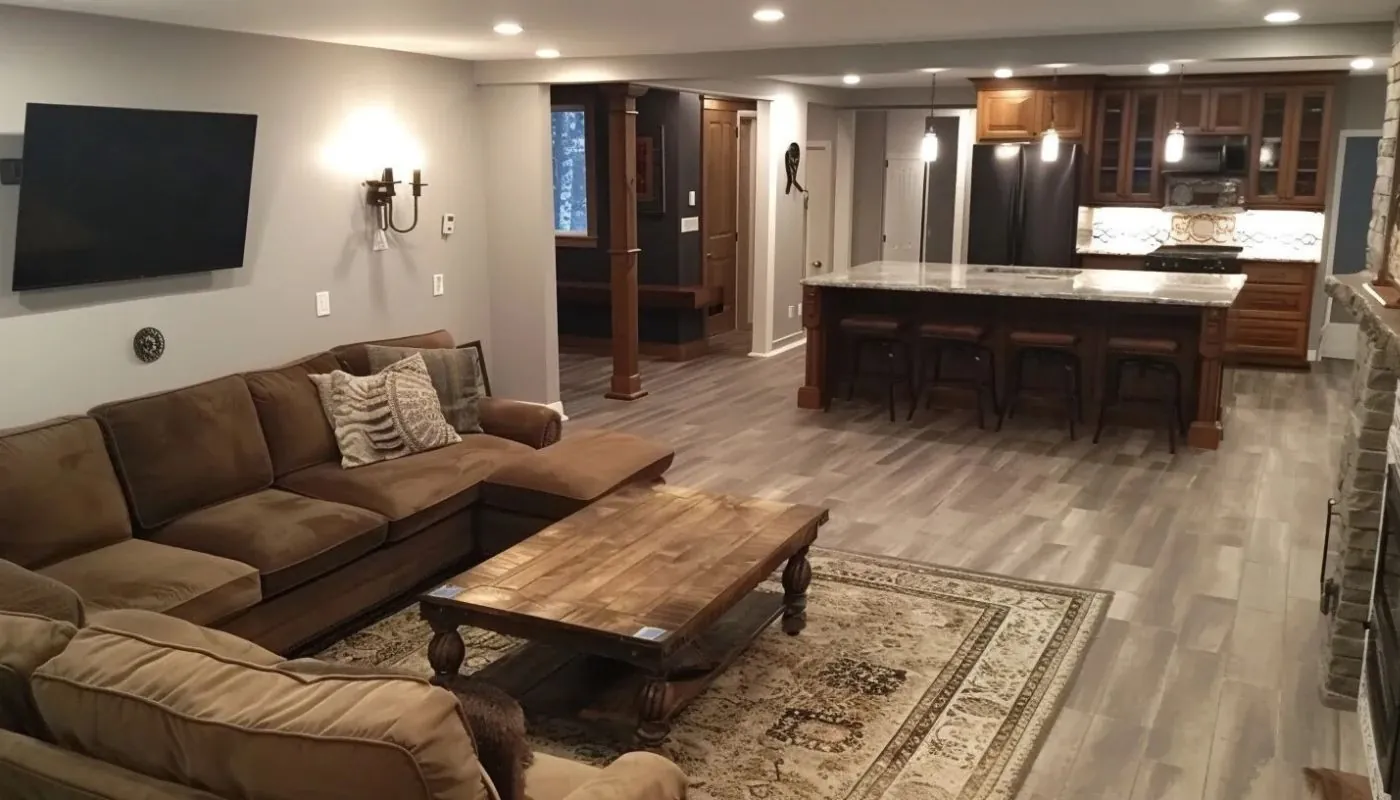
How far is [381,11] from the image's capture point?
4.36 metres

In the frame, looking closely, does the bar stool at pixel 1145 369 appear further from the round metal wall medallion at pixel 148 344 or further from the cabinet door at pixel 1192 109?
the round metal wall medallion at pixel 148 344

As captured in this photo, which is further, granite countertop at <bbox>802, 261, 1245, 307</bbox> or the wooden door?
the wooden door

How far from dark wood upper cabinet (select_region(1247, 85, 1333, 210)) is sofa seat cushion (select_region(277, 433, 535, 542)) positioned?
699cm

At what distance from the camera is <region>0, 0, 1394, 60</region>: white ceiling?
4.23 meters

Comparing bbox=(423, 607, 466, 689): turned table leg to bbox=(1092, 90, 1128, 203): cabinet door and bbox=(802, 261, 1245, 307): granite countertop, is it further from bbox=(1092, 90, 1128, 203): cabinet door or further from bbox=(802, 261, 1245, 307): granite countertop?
bbox=(1092, 90, 1128, 203): cabinet door

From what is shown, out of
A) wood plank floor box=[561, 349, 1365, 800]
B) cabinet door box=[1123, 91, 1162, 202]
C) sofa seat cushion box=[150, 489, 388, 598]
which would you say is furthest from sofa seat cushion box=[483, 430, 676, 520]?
cabinet door box=[1123, 91, 1162, 202]

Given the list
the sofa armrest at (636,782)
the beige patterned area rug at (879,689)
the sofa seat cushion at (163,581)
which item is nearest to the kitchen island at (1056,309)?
the beige patterned area rug at (879,689)

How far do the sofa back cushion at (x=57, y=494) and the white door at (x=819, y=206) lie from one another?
797cm

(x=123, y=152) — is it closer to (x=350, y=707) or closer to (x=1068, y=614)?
(x=350, y=707)

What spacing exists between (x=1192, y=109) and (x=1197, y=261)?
49.8 inches

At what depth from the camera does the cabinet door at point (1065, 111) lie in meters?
9.23

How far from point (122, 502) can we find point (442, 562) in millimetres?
1181

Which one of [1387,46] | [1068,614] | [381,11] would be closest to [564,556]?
[1068,614]

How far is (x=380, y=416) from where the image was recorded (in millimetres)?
4691
